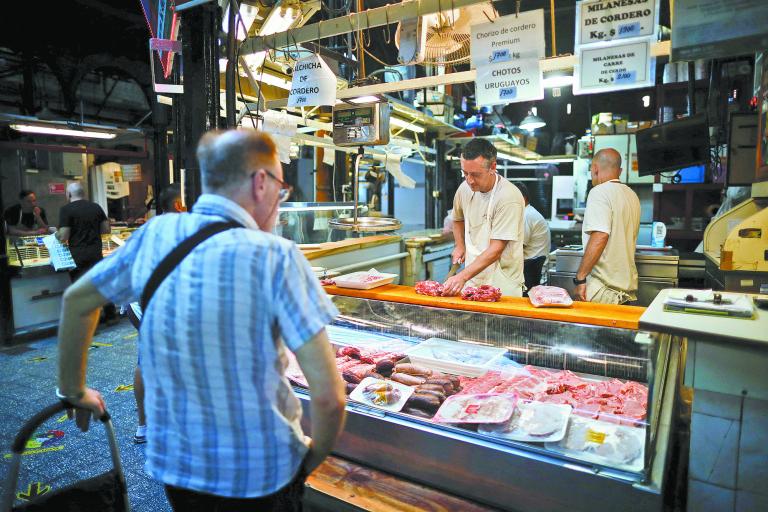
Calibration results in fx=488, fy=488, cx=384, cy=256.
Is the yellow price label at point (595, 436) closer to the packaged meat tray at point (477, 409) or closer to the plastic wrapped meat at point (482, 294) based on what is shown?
the packaged meat tray at point (477, 409)

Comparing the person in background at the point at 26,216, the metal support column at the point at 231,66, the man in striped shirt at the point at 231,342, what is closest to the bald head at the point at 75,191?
the person in background at the point at 26,216

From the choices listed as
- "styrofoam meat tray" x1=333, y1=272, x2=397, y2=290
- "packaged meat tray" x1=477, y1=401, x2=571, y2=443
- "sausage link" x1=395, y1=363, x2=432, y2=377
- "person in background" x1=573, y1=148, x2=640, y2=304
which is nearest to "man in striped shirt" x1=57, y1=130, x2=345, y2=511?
"packaged meat tray" x1=477, y1=401, x2=571, y2=443

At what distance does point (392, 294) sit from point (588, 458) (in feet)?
5.16

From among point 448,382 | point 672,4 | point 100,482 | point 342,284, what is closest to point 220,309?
point 100,482

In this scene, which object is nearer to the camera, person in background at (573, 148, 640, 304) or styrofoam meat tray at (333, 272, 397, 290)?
styrofoam meat tray at (333, 272, 397, 290)

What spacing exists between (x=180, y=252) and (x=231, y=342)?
0.29 meters

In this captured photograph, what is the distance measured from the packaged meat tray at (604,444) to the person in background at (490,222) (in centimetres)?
151

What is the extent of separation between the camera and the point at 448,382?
8.41ft

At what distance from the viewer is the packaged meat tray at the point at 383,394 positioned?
2.39m

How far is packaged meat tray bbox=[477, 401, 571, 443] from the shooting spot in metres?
2.01

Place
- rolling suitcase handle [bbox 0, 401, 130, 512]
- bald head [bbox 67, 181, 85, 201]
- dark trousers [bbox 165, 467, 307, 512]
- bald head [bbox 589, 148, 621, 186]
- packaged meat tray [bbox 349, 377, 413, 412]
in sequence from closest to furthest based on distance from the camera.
Answer: dark trousers [bbox 165, 467, 307, 512] → rolling suitcase handle [bbox 0, 401, 130, 512] → packaged meat tray [bbox 349, 377, 413, 412] → bald head [bbox 589, 148, 621, 186] → bald head [bbox 67, 181, 85, 201]

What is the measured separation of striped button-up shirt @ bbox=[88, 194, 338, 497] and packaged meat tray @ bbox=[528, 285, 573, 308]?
165 cm

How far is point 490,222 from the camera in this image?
3.86m

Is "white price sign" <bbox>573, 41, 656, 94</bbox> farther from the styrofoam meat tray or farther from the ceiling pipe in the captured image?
the ceiling pipe
